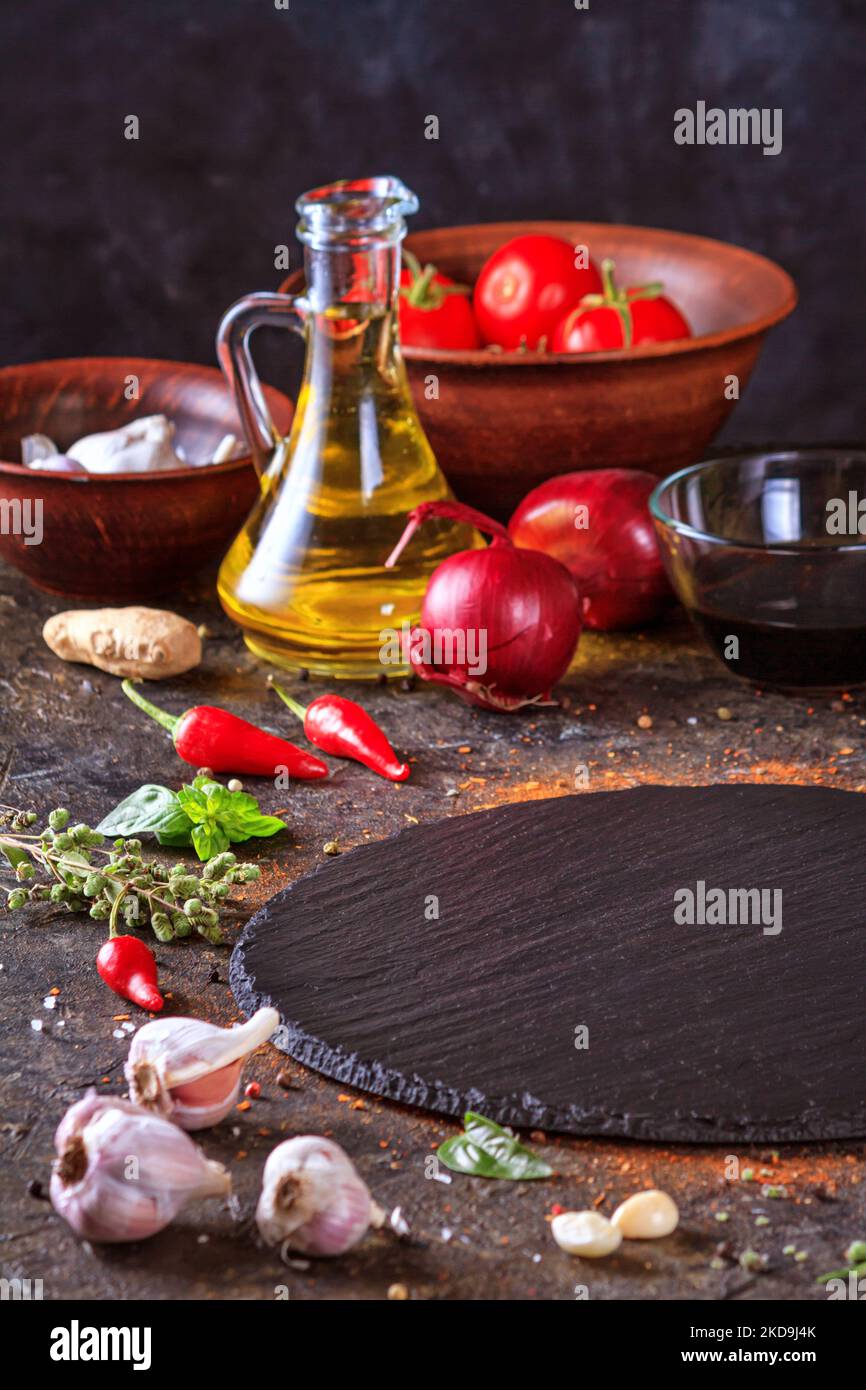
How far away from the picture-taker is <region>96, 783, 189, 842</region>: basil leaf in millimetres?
1299

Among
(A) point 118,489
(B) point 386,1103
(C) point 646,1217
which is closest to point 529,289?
(A) point 118,489

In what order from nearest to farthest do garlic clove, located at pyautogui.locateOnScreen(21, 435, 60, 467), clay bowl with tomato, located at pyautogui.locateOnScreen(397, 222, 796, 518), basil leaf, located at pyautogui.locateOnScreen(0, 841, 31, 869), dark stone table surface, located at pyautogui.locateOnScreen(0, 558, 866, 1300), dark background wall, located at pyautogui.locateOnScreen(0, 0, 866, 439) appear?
dark stone table surface, located at pyautogui.locateOnScreen(0, 558, 866, 1300) < basil leaf, located at pyautogui.locateOnScreen(0, 841, 31, 869) < clay bowl with tomato, located at pyautogui.locateOnScreen(397, 222, 796, 518) < garlic clove, located at pyautogui.locateOnScreen(21, 435, 60, 467) < dark background wall, located at pyautogui.locateOnScreen(0, 0, 866, 439)

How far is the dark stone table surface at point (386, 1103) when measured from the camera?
877 mm

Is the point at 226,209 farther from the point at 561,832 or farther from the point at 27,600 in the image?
the point at 561,832

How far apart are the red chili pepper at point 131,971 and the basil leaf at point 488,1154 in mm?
233

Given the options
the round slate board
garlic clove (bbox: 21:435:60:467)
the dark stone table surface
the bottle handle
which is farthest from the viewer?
garlic clove (bbox: 21:435:60:467)

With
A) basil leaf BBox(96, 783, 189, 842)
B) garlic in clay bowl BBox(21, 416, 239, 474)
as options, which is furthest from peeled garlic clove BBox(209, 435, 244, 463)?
basil leaf BBox(96, 783, 189, 842)

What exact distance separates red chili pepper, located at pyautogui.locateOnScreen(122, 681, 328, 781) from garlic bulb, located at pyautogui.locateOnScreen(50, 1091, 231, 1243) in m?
0.54

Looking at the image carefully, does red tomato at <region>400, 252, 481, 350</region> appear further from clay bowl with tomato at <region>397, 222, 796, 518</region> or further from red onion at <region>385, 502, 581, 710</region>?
red onion at <region>385, 502, 581, 710</region>

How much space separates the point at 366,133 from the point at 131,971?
65.4 inches

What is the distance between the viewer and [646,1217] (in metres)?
0.90

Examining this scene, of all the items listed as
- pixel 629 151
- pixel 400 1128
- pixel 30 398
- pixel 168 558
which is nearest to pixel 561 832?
pixel 400 1128

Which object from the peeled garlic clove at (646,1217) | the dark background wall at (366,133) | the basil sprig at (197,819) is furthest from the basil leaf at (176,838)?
the dark background wall at (366,133)

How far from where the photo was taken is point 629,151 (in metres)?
2.48
